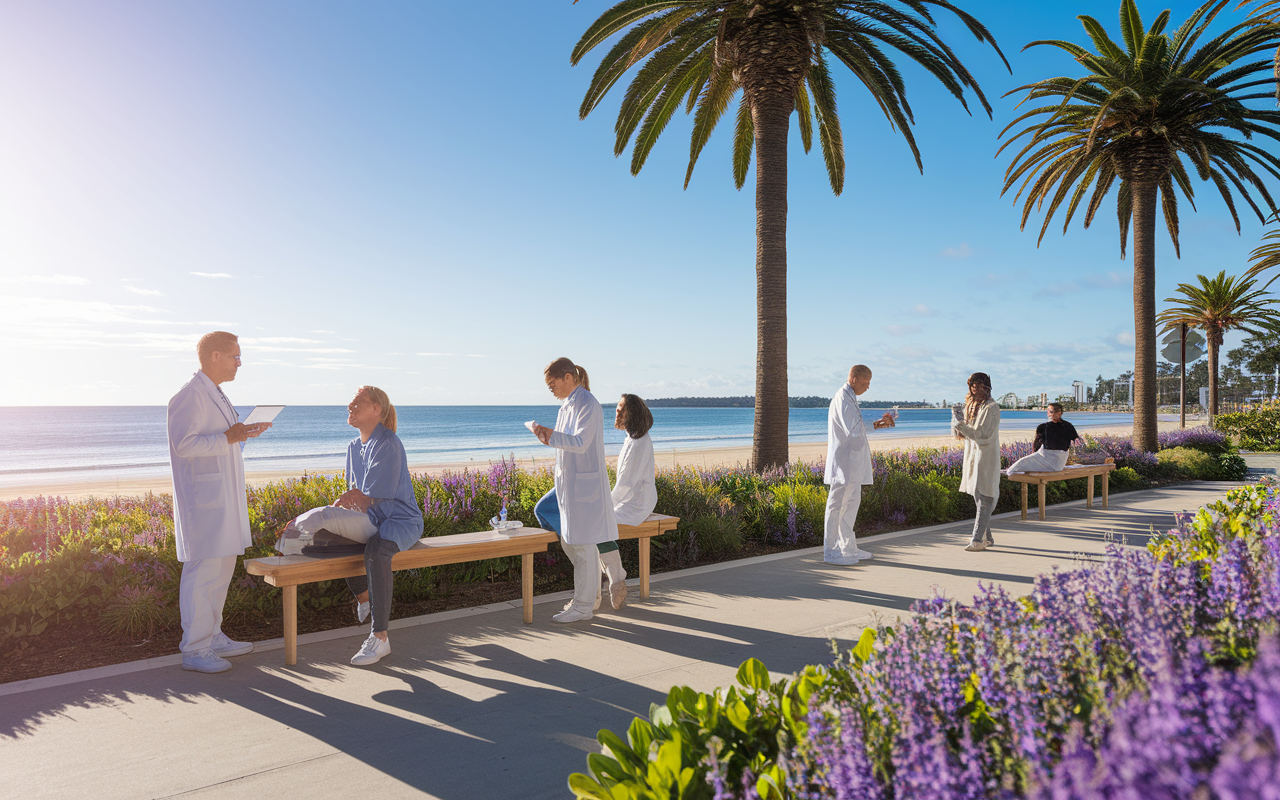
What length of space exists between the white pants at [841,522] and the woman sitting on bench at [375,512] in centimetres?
451

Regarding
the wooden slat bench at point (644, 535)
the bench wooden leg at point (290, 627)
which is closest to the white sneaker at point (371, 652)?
the bench wooden leg at point (290, 627)

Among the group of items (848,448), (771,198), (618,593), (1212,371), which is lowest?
(618,593)

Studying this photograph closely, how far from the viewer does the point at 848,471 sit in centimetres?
774

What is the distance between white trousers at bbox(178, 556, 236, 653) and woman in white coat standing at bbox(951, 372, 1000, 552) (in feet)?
24.4

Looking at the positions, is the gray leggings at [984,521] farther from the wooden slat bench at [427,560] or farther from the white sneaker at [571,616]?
the white sneaker at [571,616]

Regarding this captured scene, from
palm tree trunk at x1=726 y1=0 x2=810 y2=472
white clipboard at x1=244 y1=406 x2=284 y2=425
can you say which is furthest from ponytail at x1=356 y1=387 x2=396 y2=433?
palm tree trunk at x1=726 y1=0 x2=810 y2=472

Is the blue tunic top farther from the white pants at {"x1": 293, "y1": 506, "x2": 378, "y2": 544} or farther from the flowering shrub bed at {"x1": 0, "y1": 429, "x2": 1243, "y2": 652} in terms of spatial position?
the flowering shrub bed at {"x1": 0, "y1": 429, "x2": 1243, "y2": 652}

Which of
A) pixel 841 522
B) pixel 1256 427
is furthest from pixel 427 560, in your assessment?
pixel 1256 427

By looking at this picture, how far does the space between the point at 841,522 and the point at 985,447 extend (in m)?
2.31

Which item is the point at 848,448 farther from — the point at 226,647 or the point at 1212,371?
the point at 1212,371

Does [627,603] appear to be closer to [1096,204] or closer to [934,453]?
[934,453]

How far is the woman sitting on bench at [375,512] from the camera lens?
186 inches

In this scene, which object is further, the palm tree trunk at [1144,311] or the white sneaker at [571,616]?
the palm tree trunk at [1144,311]

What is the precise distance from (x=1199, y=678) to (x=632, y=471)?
4.82 meters
